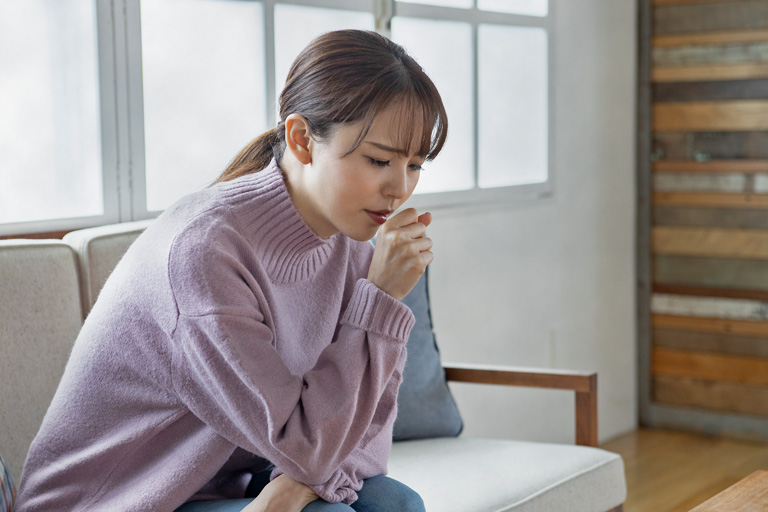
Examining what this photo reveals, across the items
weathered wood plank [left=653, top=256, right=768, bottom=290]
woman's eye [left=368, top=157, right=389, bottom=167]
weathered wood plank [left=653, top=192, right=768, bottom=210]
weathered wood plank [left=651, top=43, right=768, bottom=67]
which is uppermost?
weathered wood plank [left=651, top=43, right=768, bottom=67]

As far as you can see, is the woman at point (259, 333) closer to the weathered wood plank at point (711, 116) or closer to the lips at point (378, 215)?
the lips at point (378, 215)

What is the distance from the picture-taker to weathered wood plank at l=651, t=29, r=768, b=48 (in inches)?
137

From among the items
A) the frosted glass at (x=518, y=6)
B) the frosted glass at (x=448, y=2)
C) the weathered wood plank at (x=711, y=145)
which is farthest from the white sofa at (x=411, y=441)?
the weathered wood plank at (x=711, y=145)

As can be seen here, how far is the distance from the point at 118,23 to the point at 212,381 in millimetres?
1063

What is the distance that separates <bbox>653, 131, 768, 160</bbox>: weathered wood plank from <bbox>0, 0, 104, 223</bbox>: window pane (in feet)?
7.97

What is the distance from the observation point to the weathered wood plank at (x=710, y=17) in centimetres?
349

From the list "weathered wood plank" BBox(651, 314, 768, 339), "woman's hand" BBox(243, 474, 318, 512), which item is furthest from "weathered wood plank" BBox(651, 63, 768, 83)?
"woman's hand" BBox(243, 474, 318, 512)

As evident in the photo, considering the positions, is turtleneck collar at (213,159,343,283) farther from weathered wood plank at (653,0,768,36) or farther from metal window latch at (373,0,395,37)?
weathered wood plank at (653,0,768,36)

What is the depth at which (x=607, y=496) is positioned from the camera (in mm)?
2049

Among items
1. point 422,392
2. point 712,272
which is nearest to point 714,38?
point 712,272

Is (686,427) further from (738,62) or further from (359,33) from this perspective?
(359,33)

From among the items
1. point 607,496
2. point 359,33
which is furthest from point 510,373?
point 359,33

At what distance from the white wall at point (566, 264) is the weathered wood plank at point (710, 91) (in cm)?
12

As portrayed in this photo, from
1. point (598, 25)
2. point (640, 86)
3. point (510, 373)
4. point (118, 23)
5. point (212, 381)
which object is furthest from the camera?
point (640, 86)
